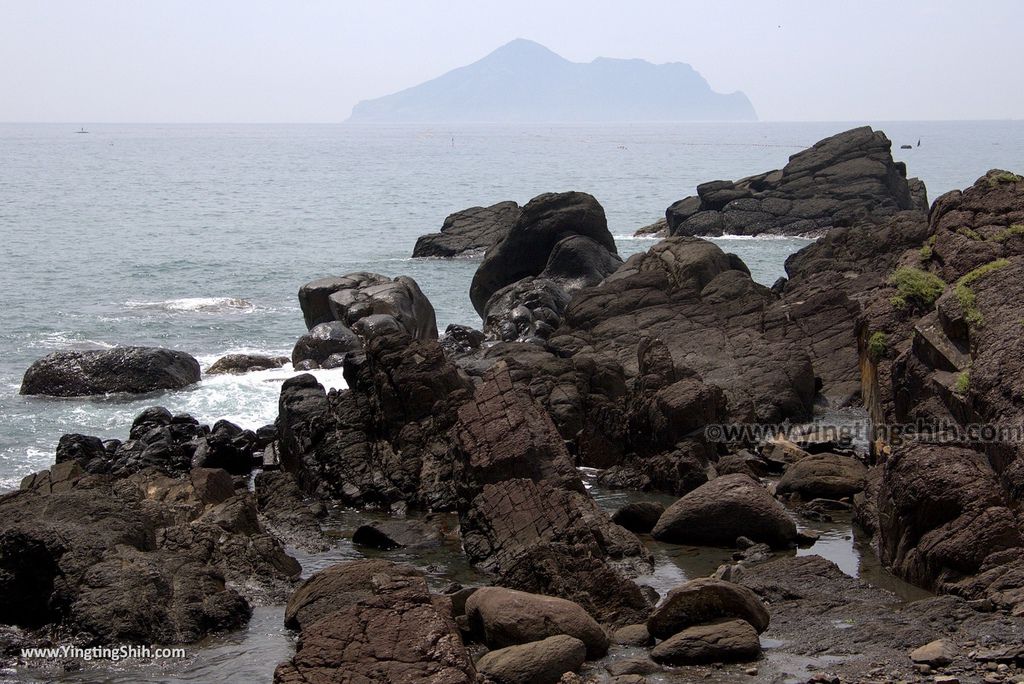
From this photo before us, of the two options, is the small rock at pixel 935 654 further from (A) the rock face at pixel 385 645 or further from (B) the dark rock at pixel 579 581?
(A) the rock face at pixel 385 645

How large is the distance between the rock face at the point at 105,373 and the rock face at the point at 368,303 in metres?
6.30

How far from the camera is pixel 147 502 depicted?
63.9 feet

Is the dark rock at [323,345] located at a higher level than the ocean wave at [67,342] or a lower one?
higher

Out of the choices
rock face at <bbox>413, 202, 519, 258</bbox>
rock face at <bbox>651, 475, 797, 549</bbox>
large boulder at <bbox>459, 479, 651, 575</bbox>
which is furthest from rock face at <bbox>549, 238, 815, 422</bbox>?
rock face at <bbox>413, 202, 519, 258</bbox>

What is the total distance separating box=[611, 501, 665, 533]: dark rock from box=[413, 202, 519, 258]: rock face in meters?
49.5

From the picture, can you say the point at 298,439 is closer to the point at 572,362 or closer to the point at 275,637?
the point at 572,362

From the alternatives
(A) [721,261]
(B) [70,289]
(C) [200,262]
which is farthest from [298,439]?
(C) [200,262]

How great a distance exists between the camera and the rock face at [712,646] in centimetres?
1329

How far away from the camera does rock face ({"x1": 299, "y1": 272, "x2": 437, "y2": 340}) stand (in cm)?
3926

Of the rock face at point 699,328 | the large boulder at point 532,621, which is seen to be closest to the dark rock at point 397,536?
the large boulder at point 532,621

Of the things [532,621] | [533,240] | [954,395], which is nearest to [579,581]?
[532,621]

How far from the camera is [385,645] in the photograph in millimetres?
12094

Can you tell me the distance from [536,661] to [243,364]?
2546cm

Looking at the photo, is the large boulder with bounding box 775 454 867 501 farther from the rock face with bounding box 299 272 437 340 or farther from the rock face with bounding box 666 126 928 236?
the rock face with bounding box 666 126 928 236
